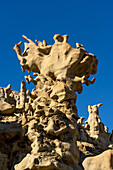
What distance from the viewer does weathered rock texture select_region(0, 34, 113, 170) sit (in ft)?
25.6

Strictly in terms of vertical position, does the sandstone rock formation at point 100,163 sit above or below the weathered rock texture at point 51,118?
below

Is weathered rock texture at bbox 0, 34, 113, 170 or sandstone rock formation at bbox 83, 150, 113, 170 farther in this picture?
sandstone rock formation at bbox 83, 150, 113, 170

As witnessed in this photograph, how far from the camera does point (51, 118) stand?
28.7 feet

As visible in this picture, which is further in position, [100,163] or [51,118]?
[51,118]

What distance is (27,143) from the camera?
30.0ft

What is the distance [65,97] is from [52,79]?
1.96 metres

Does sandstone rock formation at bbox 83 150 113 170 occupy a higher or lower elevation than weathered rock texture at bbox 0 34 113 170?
lower

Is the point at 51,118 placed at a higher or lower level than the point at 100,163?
higher

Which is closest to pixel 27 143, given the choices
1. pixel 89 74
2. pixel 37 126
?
pixel 37 126

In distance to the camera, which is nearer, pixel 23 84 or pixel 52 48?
pixel 52 48

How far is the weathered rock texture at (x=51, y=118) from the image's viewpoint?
7816 mm

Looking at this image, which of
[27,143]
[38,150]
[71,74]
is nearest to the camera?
[38,150]

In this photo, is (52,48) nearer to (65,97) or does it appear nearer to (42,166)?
(65,97)

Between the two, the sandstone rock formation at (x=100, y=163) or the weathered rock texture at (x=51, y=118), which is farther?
the sandstone rock formation at (x=100, y=163)
